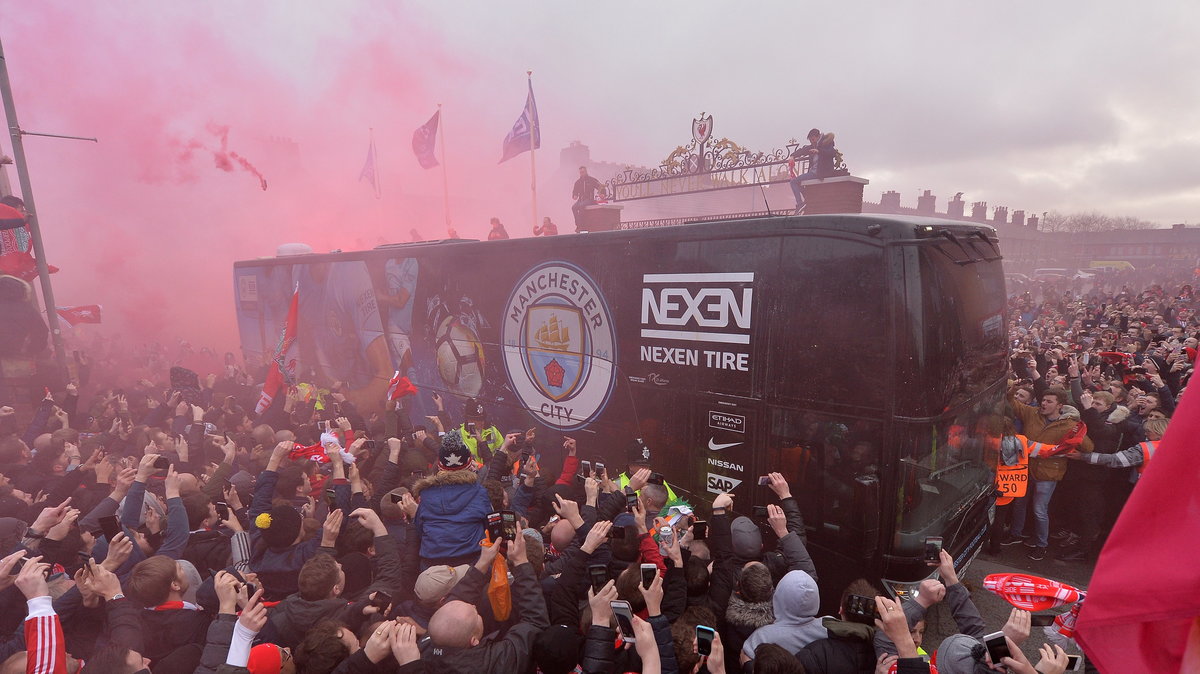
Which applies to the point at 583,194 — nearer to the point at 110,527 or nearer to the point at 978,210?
the point at 110,527

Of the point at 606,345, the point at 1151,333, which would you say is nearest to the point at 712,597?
the point at 606,345

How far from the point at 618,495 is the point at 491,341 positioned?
405 cm

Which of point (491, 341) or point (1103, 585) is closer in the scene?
point (1103, 585)

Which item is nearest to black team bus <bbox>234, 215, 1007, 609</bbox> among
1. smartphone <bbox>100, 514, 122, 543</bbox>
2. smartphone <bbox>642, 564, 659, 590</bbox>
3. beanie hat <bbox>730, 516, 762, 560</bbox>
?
beanie hat <bbox>730, 516, 762, 560</bbox>

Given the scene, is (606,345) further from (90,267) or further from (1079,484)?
(90,267)

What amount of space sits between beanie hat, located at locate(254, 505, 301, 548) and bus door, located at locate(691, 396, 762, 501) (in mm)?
3368

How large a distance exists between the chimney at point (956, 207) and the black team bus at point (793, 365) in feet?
161

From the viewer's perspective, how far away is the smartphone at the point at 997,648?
7.36ft

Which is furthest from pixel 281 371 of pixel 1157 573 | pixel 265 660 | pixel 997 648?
pixel 1157 573

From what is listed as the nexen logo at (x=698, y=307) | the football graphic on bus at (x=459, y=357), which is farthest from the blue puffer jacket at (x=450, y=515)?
the football graphic on bus at (x=459, y=357)

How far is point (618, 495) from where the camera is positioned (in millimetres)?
3973

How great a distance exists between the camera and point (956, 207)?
155 ft

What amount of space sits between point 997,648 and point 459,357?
6.95m

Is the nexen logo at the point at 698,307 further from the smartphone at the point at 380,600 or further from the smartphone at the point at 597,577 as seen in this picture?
the smartphone at the point at 380,600
